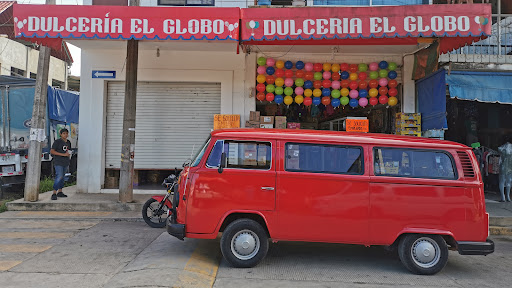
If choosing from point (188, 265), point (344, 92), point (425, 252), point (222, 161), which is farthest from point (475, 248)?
point (344, 92)

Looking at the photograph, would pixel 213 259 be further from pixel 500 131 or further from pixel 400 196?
pixel 500 131

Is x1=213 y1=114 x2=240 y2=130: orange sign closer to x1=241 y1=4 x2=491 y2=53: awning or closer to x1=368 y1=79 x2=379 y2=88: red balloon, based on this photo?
x1=241 y1=4 x2=491 y2=53: awning

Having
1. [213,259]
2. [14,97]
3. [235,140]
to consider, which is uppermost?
[14,97]

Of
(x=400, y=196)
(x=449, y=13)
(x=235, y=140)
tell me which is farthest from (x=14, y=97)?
(x=449, y=13)

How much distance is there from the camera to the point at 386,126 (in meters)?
11.0

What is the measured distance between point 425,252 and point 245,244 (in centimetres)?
250

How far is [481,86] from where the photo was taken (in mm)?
9336

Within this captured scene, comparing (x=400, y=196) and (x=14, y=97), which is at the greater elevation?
(x=14, y=97)

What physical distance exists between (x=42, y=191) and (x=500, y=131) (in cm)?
1384

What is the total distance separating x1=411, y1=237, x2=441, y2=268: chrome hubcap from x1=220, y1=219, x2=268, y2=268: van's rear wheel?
2.09m

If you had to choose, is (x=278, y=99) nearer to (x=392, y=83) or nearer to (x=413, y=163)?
(x=392, y=83)

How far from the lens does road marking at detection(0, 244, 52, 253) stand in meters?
5.93

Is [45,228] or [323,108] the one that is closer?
[45,228]

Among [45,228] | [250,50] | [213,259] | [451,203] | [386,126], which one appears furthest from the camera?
[386,126]
